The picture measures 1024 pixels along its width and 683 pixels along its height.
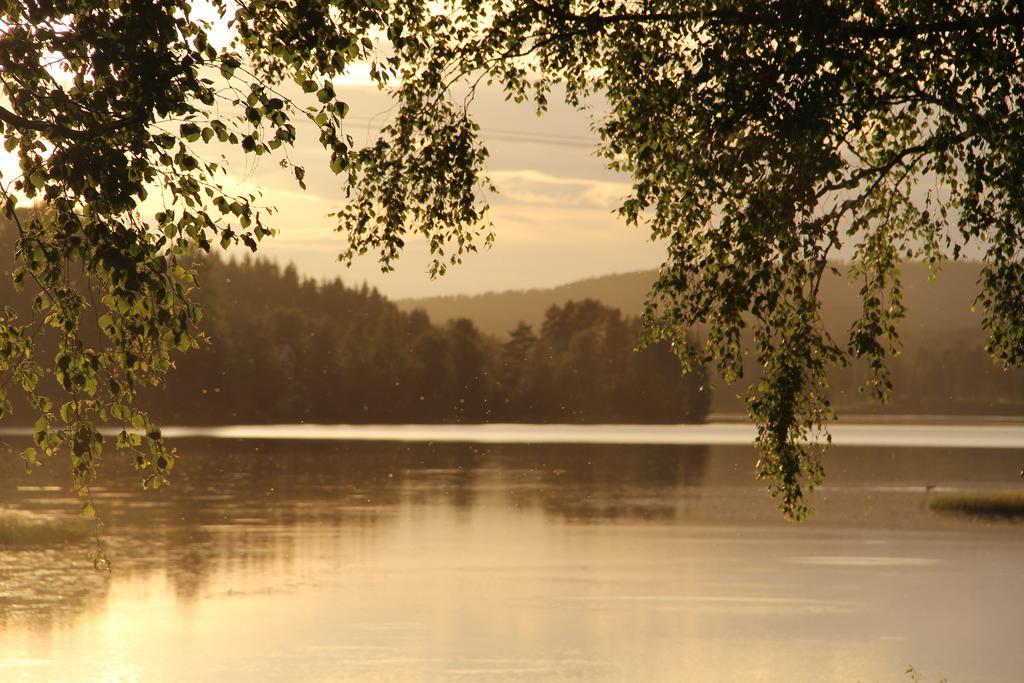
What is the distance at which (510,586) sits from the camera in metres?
35.2

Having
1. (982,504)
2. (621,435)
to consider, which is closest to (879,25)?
(982,504)

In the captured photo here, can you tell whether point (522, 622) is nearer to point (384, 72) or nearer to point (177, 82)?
point (384, 72)

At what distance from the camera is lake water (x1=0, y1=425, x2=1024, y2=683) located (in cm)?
2552

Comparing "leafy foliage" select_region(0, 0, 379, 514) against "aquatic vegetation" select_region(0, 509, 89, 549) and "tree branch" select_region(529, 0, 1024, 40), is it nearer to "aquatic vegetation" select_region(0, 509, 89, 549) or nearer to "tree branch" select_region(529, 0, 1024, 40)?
"tree branch" select_region(529, 0, 1024, 40)

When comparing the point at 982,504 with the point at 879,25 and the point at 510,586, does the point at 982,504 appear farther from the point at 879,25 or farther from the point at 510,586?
the point at 879,25

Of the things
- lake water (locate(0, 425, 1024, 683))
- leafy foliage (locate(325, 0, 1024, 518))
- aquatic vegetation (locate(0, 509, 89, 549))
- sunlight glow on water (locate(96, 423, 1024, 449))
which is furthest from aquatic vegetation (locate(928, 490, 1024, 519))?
sunlight glow on water (locate(96, 423, 1024, 449))

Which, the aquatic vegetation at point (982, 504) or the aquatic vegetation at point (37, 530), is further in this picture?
the aquatic vegetation at point (982, 504)

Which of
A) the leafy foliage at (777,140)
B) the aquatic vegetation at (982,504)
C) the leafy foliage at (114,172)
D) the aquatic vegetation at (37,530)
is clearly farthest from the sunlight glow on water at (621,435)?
the leafy foliage at (114,172)

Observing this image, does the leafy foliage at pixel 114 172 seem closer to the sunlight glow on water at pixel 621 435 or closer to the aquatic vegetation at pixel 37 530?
the aquatic vegetation at pixel 37 530

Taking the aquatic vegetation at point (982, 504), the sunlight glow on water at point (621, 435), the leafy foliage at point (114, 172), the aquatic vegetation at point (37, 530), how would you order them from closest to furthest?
the leafy foliage at point (114, 172) < the aquatic vegetation at point (37, 530) < the aquatic vegetation at point (982, 504) < the sunlight glow on water at point (621, 435)

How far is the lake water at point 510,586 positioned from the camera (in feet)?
83.7

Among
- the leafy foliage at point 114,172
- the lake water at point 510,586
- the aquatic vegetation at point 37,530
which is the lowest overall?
the lake water at point 510,586

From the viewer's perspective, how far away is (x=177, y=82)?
30.9ft

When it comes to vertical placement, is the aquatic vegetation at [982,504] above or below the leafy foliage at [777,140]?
below
